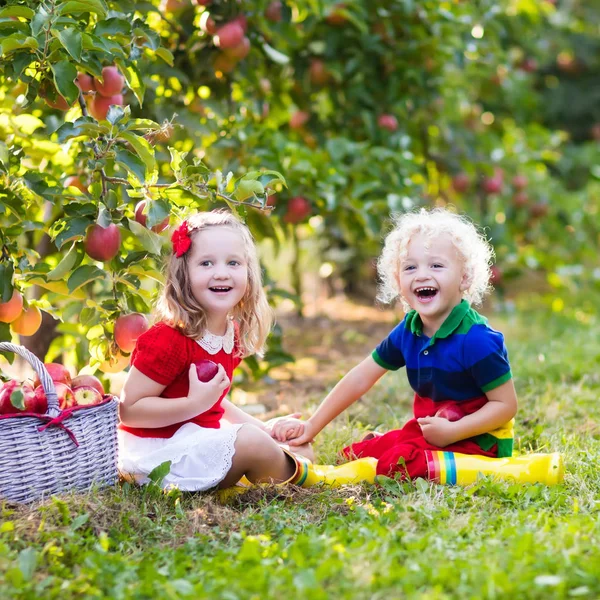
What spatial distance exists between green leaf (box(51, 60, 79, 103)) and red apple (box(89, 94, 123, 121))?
1.31 ft

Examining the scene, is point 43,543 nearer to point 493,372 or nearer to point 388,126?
point 493,372

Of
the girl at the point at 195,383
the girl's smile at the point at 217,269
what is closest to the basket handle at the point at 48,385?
the girl at the point at 195,383

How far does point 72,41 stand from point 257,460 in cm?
116

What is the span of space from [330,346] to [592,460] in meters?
2.41

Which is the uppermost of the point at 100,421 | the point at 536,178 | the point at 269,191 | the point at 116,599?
the point at 536,178

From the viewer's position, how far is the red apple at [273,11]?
10.6 feet

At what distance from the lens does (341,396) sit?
2486mm

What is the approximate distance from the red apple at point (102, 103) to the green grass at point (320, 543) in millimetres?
1153

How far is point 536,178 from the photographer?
5.48m

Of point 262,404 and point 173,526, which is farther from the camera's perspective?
point 262,404

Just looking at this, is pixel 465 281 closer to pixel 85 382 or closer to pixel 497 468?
pixel 497 468

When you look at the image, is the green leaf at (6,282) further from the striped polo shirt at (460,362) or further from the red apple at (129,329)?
the striped polo shirt at (460,362)

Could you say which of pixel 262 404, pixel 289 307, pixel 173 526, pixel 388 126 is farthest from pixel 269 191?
pixel 289 307

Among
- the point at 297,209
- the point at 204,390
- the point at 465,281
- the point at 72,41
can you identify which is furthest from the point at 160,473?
the point at 297,209
